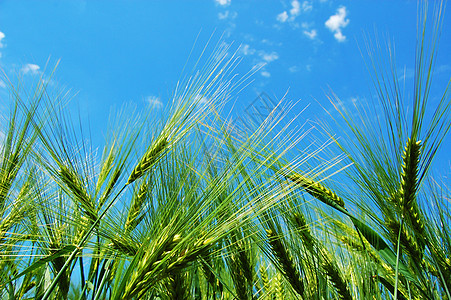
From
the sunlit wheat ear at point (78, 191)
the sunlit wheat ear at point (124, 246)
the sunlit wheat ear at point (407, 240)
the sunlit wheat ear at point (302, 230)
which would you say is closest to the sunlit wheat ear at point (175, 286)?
the sunlit wheat ear at point (124, 246)

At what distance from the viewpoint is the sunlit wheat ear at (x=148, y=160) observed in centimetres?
137

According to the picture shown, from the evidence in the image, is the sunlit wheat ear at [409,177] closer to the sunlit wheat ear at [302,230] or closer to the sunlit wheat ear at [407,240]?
the sunlit wheat ear at [407,240]

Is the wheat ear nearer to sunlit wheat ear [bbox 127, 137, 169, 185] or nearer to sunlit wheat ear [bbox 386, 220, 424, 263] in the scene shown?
sunlit wheat ear [bbox 386, 220, 424, 263]

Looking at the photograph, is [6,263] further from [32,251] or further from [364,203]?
[364,203]

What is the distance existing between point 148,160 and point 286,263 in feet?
2.05

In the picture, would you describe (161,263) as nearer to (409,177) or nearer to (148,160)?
(148,160)

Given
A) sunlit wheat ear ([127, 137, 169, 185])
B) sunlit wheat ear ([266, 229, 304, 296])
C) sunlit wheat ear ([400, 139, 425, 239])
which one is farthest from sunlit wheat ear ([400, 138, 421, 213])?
sunlit wheat ear ([127, 137, 169, 185])

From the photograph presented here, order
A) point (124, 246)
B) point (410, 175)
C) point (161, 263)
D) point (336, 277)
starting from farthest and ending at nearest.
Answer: point (336, 277)
point (410, 175)
point (124, 246)
point (161, 263)

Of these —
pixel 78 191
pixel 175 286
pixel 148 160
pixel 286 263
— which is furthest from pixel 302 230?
pixel 78 191

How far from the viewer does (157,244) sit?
3.39 ft

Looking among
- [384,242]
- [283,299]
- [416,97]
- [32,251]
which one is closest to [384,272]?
[384,242]

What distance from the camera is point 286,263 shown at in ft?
4.65

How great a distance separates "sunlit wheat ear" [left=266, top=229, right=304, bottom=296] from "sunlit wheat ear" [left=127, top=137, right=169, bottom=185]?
1.66 ft

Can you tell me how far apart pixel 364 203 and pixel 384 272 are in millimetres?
339
